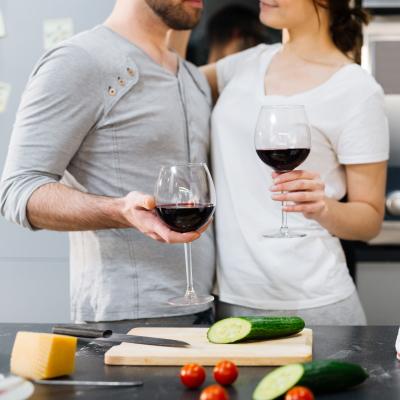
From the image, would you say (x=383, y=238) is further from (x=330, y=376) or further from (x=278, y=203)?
(x=330, y=376)

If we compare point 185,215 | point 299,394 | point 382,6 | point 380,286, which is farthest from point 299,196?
point 382,6

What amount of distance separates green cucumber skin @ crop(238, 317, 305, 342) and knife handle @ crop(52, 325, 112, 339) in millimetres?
250

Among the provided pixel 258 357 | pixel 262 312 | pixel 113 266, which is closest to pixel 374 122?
pixel 262 312

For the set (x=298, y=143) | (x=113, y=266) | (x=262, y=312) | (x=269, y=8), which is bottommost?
(x=262, y=312)

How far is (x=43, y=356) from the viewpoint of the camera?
4.04 feet

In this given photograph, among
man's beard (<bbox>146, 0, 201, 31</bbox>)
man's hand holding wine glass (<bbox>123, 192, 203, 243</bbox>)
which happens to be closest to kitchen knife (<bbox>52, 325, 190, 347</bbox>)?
man's hand holding wine glass (<bbox>123, 192, 203, 243</bbox>)

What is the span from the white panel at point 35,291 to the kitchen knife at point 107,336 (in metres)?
1.22

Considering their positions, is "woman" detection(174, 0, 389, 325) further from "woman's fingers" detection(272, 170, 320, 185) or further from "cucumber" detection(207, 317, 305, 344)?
"cucumber" detection(207, 317, 305, 344)

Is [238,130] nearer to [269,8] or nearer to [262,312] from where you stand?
[269,8]

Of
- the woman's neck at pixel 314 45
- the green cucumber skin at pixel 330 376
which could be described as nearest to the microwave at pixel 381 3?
the woman's neck at pixel 314 45

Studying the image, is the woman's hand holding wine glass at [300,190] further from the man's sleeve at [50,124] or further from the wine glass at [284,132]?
the man's sleeve at [50,124]

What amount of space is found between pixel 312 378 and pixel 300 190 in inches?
27.7

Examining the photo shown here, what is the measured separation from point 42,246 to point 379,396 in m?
1.77

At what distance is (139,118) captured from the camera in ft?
6.42
